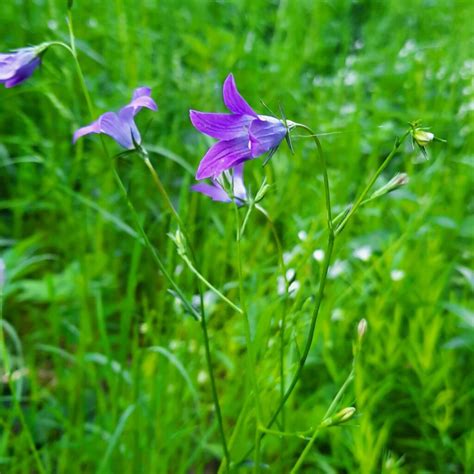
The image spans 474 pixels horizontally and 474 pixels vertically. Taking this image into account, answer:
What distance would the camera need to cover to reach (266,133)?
814 mm

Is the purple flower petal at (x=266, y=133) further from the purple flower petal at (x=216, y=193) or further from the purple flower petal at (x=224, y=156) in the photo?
the purple flower petal at (x=216, y=193)

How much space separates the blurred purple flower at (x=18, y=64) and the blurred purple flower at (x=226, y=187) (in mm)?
291

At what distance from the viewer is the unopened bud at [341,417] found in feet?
2.70

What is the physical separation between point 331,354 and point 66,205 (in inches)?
32.5

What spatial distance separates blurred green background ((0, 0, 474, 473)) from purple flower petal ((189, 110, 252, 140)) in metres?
0.20

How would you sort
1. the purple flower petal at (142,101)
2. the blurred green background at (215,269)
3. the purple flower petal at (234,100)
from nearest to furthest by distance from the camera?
the purple flower petal at (234,100), the purple flower petal at (142,101), the blurred green background at (215,269)

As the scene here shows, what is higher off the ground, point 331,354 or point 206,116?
point 206,116

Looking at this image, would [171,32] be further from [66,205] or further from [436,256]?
[436,256]

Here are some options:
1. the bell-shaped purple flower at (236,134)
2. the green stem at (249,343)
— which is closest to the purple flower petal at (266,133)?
the bell-shaped purple flower at (236,134)

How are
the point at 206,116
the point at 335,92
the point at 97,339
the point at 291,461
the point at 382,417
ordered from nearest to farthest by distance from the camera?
the point at 206,116 < the point at 291,461 < the point at 382,417 < the point at 97,339 < the point at 335,92

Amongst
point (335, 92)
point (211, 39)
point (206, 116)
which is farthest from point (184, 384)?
point (335, 92)

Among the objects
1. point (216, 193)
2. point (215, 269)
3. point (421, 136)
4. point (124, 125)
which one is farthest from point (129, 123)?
point (215, 269)

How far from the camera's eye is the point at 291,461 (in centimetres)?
155

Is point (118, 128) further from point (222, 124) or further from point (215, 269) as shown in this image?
point (215, 269)
